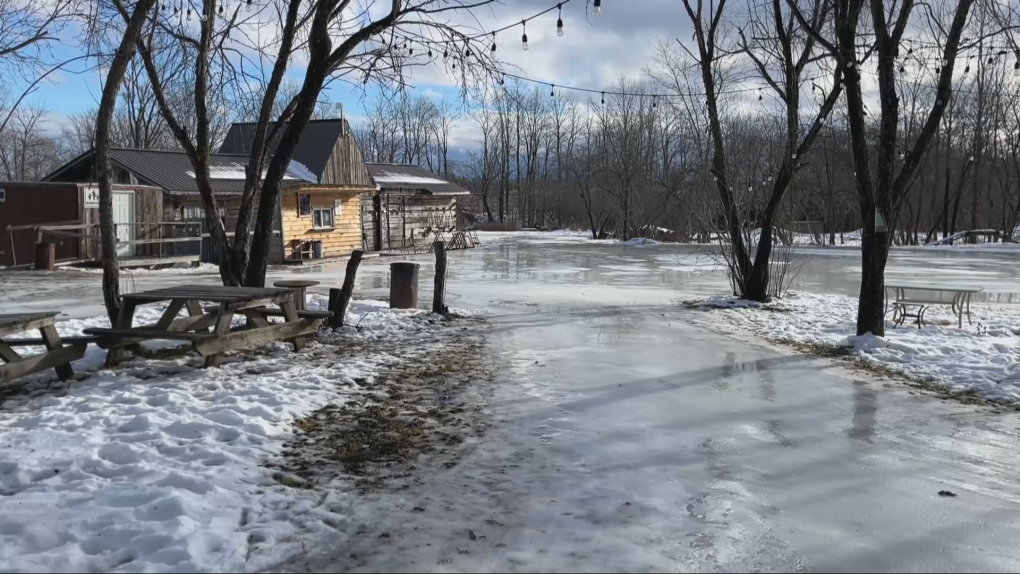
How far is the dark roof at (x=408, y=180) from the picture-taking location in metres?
35.3

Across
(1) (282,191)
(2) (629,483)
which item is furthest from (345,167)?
(2) (629,483)

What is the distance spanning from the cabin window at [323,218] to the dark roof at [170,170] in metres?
1.77

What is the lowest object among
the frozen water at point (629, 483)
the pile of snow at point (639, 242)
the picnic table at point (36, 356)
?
the frozen water at point (629, 483)

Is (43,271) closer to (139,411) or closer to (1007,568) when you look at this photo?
(139,411)

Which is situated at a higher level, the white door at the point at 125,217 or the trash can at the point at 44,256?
the white door at the point at 125,217

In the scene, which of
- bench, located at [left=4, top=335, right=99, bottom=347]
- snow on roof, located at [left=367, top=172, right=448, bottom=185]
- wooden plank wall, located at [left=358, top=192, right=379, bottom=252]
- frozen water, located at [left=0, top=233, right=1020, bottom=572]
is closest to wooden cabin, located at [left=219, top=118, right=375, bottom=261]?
wooden plank wall, located at [left=358, top=192, right=379, bottom=252]

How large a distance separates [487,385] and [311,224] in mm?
21368

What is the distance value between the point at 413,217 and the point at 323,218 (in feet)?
27.7

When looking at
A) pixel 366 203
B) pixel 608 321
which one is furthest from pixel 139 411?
pixel 366 203

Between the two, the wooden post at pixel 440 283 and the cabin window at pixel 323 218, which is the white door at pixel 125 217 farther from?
the wooden post at pixel 440 283

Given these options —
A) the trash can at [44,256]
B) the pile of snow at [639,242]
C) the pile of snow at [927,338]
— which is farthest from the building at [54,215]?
the pile of snow at [639,242]

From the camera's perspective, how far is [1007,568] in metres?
3.62

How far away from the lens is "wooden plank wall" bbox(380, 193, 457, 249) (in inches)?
1344

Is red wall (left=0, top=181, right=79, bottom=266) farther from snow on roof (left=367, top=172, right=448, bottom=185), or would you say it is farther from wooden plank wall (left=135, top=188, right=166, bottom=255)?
snow on roof (left=367, top=172, right=448, bottom=185)
